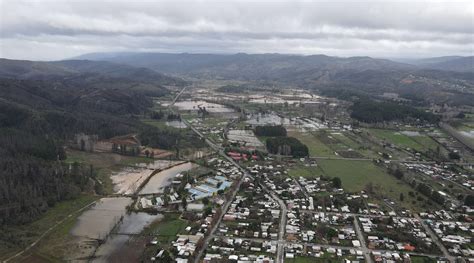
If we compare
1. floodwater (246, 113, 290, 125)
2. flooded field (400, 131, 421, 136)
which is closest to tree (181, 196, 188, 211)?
floodwater (246, 113, 290, 125)

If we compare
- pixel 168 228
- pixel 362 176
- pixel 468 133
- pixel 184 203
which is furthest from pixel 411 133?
pixel 168 228

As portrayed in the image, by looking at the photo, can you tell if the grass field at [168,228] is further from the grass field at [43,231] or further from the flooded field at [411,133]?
the flooded field at [411,133]

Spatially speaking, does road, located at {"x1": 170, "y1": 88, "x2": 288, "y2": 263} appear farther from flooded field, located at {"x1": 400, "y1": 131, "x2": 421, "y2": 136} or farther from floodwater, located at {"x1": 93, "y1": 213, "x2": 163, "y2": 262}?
flooded field, located at {"x1": 400, "y1": 131, "x2": 421, "y2": 136}

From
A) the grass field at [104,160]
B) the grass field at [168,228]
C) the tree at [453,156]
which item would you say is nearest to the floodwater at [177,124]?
the grass field at [104,160]

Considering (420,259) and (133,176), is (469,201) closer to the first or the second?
(420,259)

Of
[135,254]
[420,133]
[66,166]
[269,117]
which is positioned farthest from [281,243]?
[269,117]
